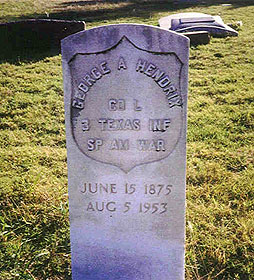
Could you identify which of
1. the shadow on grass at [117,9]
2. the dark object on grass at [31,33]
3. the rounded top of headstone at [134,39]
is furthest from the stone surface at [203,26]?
the rounded top of headstone at [134,39]

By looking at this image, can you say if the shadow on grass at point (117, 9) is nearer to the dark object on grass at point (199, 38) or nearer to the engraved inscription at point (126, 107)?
the dark object on grass at point (199, 38)

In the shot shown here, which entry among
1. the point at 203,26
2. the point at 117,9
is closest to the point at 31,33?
the point at 203,26

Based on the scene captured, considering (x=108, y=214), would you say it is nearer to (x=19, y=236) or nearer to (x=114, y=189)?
(x=114, y=189)

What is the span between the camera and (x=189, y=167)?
383cm

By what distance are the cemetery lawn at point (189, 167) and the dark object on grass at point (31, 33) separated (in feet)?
0.90

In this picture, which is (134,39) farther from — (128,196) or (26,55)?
(26,55)

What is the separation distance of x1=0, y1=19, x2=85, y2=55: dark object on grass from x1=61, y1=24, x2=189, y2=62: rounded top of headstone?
19.4ft

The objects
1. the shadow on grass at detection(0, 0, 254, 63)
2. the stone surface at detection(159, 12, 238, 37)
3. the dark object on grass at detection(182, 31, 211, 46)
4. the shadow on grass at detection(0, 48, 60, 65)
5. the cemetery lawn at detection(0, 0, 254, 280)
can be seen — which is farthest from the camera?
the shadow on grass at detection(0, 0, 254, 63)

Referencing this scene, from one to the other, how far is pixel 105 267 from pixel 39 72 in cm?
478

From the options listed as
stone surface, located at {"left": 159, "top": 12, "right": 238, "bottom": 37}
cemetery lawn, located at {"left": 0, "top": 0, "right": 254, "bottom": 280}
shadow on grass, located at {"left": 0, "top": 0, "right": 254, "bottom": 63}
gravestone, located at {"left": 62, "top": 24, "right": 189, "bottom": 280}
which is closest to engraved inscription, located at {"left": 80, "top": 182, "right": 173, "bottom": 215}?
gravestone, located at {"left": 62, "top": 24, "right": 189, "bottom": 280}

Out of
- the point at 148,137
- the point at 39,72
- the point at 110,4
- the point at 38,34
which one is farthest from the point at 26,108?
the point at 110,4

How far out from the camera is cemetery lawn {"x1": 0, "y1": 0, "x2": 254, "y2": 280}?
2734 mm

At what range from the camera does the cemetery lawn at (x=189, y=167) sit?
2734 millimetres

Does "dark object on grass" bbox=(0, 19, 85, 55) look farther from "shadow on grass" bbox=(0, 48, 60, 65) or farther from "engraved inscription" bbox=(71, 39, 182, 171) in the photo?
"engraved inscription" bbox=(71, 39, 182, 171)
